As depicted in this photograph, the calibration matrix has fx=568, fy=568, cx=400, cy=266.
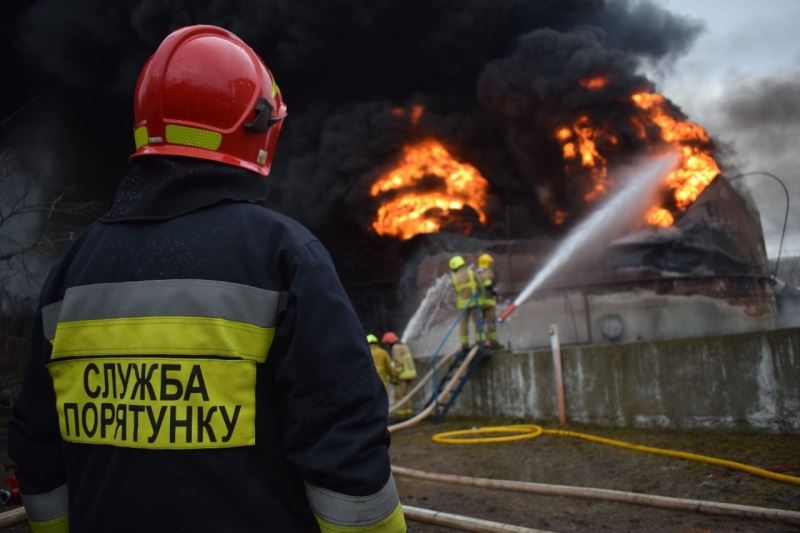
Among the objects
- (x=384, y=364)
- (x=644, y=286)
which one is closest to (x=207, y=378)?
(x=384, y=364)

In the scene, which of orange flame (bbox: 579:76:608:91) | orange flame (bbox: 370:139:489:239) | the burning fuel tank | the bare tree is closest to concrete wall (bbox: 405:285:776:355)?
the burning fuel tank

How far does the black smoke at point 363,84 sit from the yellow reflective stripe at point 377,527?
54.6ft

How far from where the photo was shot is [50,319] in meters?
1.35

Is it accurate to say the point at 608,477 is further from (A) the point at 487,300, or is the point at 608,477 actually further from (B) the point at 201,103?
(A) the point at 487,300

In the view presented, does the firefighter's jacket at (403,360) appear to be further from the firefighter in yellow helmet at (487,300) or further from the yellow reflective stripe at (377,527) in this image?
the yellow reflective stripe at (377,527)

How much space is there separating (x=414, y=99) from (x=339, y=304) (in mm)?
22954

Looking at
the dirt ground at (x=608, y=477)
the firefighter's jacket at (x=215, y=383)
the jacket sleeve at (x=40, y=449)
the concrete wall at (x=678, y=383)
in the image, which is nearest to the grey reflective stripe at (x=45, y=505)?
the jacket sleeve at (x=40, y=449)

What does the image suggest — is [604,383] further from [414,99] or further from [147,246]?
[414,99]

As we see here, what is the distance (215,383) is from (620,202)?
18207mm

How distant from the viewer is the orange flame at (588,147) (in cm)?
1850

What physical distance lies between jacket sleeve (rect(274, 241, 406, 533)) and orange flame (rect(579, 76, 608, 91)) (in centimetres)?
1995

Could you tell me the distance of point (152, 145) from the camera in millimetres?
1377

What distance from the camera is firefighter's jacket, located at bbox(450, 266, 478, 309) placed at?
339 inches

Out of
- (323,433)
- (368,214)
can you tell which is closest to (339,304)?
(323,433)
